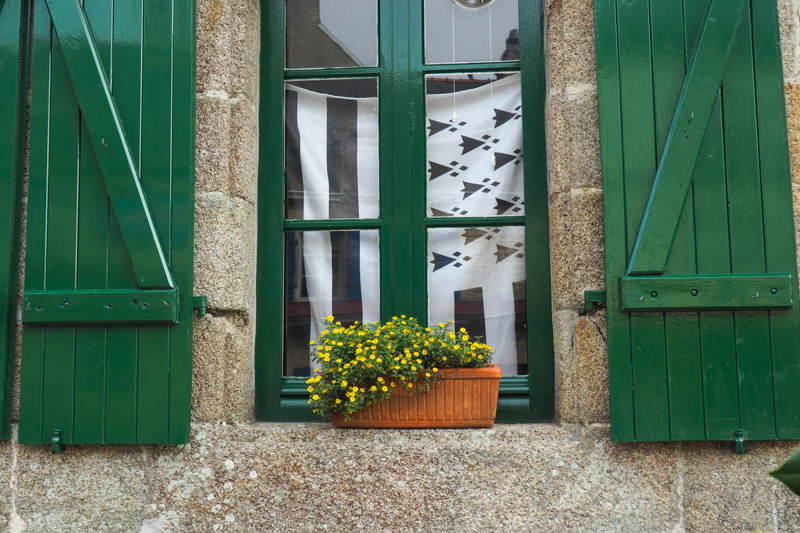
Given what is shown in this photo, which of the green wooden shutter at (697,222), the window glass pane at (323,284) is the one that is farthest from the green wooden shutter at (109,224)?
the green wooden shutter at (697,222)

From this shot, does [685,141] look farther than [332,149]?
No

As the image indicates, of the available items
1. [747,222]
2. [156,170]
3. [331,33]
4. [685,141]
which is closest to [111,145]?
[156,170]

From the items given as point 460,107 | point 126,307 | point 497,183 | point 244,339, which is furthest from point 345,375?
point 460,107

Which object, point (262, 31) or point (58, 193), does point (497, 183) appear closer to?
point (262, 31)

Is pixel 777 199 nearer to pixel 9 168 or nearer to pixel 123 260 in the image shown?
pixel 123 260

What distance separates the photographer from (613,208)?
7.68ft

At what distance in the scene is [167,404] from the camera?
2348 mm

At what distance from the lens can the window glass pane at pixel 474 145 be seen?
2750 mm

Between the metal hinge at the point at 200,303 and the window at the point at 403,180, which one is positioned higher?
the window at the point at 403,180

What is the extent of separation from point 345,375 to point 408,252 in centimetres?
64

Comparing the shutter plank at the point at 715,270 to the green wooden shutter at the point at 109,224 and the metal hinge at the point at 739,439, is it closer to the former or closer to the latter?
the metal hinge at the point at 739,439

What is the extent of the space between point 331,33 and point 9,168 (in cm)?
136

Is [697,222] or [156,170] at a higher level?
[156,170]

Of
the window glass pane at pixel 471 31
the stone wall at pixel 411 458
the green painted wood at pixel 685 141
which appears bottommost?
the stone wall at pixel 411 458
